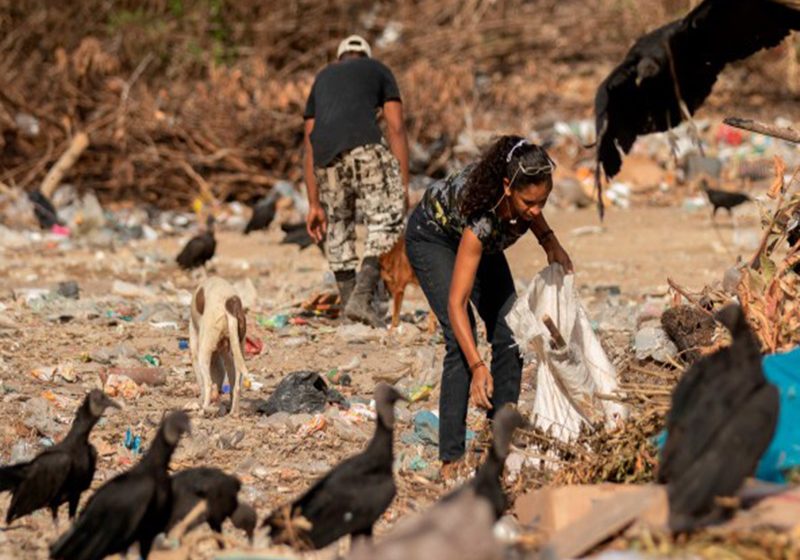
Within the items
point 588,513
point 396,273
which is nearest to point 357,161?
point 396,273

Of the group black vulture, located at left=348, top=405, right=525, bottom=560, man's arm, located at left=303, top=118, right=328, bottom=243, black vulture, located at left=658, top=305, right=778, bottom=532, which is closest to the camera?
black vulture, located at left=348, top=405, right=525, bottom=560

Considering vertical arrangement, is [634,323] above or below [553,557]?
below

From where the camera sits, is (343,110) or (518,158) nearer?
(518,158)

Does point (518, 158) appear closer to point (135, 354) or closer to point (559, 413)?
point (559, 413)

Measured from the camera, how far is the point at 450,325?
612 centimetres

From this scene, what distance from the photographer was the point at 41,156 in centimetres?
1766

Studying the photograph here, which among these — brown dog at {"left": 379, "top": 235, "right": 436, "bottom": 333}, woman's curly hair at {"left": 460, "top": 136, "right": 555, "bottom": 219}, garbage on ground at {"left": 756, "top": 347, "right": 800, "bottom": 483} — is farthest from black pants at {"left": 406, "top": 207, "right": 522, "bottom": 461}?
brown dog at {"left": 379, "top": 235, "right": 436, "bottom": 333}

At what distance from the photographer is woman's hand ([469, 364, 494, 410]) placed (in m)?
5.82

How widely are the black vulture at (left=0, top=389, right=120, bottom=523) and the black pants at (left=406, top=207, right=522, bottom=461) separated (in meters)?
1.50

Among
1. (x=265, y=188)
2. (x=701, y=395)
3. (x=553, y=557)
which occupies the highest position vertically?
(x=701, y=395)

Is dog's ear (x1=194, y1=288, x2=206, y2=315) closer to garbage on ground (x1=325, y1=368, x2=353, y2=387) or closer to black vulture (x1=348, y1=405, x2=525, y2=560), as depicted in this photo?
garbage on ground (x1=325, y1=368, x2=353, y2=387)

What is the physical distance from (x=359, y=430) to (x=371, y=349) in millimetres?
2151

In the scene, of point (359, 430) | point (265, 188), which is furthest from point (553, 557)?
point (265, 188)

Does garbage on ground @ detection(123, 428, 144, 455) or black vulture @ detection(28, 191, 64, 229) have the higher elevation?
garbage on ground @ detection(123, 428, 144, 455)
